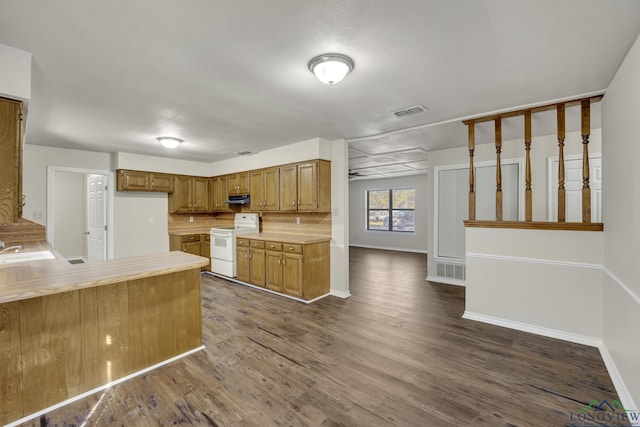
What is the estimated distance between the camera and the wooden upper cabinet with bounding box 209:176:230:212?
631 centimetres

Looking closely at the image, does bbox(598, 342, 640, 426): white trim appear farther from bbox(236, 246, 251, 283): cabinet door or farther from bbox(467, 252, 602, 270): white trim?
bbox(236, 246, 251, 283): cabinet door

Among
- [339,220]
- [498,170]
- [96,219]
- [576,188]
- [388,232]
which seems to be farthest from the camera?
[388,232]

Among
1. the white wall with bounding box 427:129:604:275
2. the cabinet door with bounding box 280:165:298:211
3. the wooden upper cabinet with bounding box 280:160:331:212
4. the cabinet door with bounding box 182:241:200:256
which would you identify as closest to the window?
the white wall with bounding box 427:129:604:275

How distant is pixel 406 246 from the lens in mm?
9094

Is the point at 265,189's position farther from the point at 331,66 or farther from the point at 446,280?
the point at 446,280

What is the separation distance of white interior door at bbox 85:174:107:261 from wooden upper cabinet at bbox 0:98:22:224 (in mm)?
4167

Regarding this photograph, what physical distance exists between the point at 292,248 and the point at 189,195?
337cm

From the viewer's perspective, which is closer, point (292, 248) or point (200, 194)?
point (292, 248)

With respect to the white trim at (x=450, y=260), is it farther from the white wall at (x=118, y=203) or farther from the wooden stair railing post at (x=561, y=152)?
the white wall at (x=118, y=203)

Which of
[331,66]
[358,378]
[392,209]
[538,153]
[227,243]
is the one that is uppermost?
[331,66]

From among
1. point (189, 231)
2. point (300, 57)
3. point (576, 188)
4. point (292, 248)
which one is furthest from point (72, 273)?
point (576, 188)

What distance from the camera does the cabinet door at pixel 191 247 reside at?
233 inches

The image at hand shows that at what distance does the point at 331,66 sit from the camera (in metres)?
2.12

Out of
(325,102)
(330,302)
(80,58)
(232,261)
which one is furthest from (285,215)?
(80,58)
